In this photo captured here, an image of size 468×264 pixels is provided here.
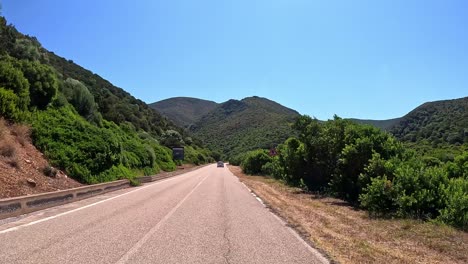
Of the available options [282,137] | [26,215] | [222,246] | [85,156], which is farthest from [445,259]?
[282,137]

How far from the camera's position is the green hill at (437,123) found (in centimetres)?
6231

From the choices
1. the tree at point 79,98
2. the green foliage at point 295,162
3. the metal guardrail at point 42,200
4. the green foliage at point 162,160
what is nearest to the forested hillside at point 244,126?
the green foliage at point 162,160

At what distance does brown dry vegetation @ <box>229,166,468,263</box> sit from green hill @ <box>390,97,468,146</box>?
47.7 metres

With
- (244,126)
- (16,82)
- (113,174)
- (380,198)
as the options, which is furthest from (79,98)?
(244,126)

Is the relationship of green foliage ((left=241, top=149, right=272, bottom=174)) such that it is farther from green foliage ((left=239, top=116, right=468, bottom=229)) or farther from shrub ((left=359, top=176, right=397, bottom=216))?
shrub ((left=359, top=176, right=397, bottom=216))

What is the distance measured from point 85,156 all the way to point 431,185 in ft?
69.8

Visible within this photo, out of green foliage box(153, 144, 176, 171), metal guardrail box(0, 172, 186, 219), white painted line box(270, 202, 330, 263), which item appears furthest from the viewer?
green foliage box(153, 144, 176, 171)

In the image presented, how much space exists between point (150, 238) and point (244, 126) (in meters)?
142

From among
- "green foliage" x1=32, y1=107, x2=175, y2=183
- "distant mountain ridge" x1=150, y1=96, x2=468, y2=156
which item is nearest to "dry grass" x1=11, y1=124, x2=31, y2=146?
"green foliage" x1=32, y1=107, x2=175, y2=183

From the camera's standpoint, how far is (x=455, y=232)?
1119cm

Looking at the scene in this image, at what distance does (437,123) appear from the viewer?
75.2 m

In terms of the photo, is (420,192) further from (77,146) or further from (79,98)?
(79,98)

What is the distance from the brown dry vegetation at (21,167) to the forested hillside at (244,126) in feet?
282

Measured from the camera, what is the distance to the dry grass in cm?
2441
